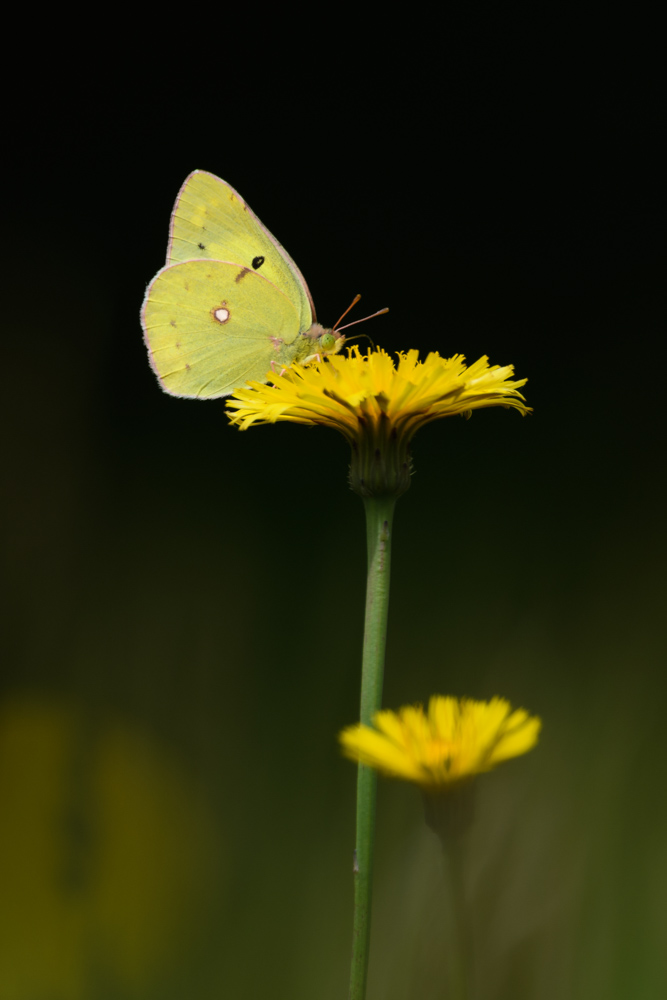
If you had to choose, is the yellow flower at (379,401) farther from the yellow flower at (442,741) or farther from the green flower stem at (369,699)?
the yellow flower at (442,741)

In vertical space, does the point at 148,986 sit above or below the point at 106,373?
below

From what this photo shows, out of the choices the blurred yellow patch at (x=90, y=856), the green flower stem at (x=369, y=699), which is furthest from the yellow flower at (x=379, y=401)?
the blurred yellow patch at (x=90, y=856)

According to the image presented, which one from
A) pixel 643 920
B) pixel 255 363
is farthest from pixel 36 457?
pixel 643 920

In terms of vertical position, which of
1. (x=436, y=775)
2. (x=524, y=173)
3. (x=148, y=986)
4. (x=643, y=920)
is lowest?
(x=148, y=986)

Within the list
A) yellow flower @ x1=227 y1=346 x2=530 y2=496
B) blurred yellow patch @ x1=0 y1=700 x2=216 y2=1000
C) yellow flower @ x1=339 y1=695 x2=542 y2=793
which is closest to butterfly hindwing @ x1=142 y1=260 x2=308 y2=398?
yellow flower @ x1=227 y1=346 x2=530 y2=496

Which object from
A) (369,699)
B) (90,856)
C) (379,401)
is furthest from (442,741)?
(90,856)

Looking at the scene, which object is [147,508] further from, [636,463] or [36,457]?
[636,463]

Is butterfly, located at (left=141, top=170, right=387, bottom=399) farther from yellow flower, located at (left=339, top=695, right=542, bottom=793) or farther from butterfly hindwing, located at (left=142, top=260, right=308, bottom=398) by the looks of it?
yellow flower, located at (left=339, top=695, right=542, bottom=793)
